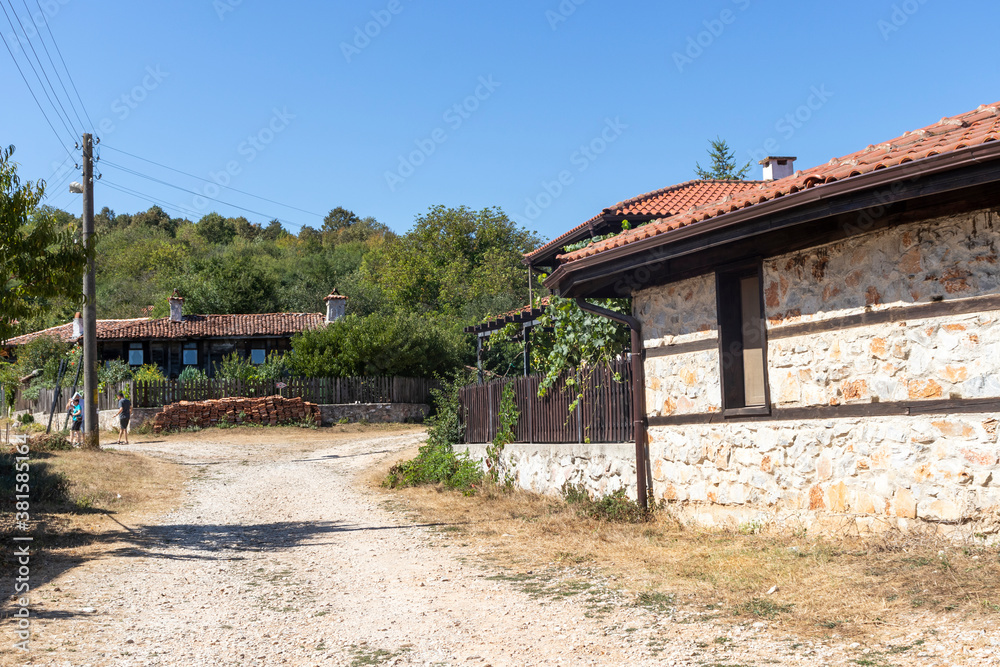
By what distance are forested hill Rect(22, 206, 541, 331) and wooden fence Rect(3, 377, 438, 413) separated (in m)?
13.9

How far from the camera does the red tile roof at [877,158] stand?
6.55 meters

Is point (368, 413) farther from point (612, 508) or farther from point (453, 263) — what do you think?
point (453, 263)

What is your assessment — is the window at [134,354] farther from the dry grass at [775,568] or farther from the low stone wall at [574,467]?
the dry grass at [775,568]

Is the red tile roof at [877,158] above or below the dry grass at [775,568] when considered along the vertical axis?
above

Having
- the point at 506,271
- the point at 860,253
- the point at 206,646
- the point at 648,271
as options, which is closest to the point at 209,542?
the point at 206,646

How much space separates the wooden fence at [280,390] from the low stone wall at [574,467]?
20.6 metres

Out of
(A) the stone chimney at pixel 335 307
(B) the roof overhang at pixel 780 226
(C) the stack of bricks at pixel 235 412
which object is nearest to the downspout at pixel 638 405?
(B) the roof overhang at pixel 780 226

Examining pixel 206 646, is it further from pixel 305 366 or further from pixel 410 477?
pixel 305 366

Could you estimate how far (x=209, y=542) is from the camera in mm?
10375

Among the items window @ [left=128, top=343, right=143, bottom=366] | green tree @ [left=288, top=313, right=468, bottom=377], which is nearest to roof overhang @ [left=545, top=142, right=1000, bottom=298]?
green tree @ [left=288, top=313, right=468, bottom=377]

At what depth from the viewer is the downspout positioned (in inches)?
393

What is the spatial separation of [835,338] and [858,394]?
0.58 m

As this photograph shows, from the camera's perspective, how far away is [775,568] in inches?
273

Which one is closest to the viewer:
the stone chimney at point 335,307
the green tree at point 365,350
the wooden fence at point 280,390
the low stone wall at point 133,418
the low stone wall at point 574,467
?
the low stone wall at point 574,467
